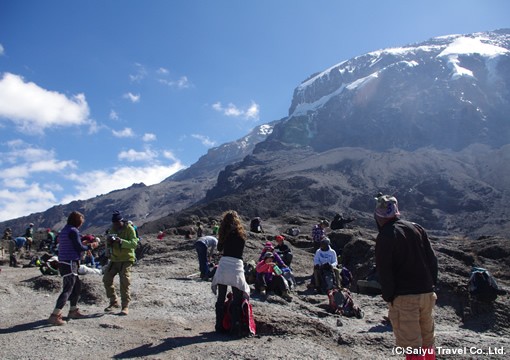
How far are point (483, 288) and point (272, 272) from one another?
13.1 feet

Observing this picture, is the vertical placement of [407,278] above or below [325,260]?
above

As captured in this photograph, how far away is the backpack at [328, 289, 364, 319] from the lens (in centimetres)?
652

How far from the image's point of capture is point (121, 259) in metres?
5.43

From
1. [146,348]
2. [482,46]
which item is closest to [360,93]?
[482,46]

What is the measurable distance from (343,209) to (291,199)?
9700 millimetres

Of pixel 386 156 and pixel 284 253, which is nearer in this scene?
pixel 284 253

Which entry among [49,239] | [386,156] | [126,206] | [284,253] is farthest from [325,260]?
[126,206]

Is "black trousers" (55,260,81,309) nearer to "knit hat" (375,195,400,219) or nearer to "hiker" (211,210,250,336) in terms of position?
"hiker" (211,210,250,336)

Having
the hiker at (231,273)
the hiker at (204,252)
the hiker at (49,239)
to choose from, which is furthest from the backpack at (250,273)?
the hiker at (49,239)

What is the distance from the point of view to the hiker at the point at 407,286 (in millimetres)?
3057

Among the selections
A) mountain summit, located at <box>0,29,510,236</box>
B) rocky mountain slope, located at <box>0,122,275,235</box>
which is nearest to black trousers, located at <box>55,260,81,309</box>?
mountain summit, located at <box>0,29,510,236</box>

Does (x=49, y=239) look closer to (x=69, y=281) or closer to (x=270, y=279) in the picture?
(x=270, y=279)

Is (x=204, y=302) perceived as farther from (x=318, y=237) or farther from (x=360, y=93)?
(x=360, y=93)

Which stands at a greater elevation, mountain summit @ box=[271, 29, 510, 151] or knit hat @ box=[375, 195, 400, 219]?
mountain summit @ box=[271, 29, 510, 151]
